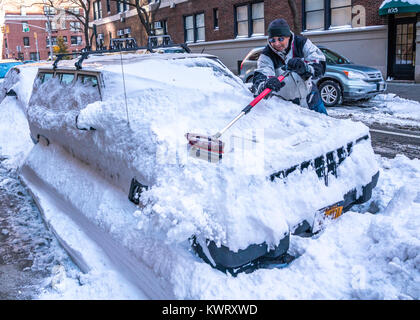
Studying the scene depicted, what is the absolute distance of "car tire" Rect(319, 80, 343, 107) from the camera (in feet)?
37.0

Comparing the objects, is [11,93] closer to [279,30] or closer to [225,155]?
[279,30]

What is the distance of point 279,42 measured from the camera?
14.9 feet

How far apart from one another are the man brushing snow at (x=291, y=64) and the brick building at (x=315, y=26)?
11.1 m

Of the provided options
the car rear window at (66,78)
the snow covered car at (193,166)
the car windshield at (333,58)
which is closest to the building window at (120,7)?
the car windshield at (333,58)

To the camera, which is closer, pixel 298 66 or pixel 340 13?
pixel 298 66

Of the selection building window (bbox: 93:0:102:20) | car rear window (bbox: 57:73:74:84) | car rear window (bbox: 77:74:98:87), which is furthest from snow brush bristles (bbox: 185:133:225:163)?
building window (bbox: 93:0:102:20)

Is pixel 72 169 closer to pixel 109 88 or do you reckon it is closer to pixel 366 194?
pixel 109 88

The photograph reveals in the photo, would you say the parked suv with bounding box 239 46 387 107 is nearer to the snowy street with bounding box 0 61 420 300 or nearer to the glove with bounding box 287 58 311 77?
the snowy street with bounding box 0 61 420 300

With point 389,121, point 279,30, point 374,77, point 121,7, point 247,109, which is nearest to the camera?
point 247,109

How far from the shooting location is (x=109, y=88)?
3885mm

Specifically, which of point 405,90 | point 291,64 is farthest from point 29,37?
point 291,64

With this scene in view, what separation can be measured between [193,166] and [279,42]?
2383 mm

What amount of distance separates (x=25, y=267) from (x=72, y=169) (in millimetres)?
1135

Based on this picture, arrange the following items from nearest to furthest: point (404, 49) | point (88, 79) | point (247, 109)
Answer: point (247, 109) < point (88, 79) < point (404, 49)
